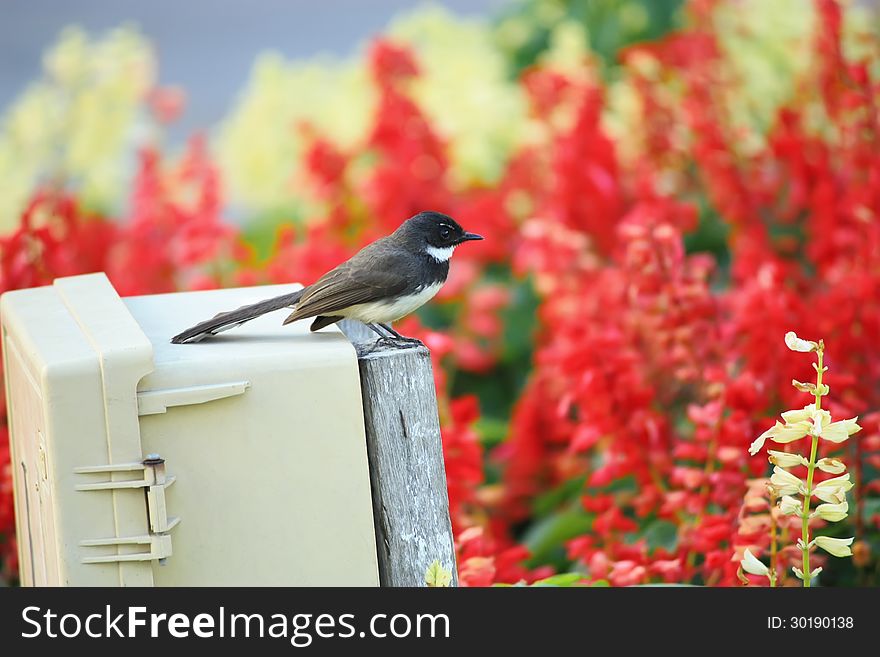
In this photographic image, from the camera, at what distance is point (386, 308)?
100 inches

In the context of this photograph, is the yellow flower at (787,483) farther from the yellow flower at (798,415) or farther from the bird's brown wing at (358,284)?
the bird's brown wing at (358,284)

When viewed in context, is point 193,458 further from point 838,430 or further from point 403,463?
point 838,430

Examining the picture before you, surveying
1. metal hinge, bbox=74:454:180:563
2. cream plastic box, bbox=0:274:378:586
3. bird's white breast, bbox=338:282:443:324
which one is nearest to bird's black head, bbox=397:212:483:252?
bird's white breast, bbox=338:282:443:324

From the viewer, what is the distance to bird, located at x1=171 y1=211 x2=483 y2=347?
2332 mm

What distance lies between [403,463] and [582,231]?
7.52 feet

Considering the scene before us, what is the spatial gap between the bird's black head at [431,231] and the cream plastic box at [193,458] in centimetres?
54

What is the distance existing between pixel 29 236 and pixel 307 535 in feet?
5.95

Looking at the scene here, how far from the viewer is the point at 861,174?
3.82 m

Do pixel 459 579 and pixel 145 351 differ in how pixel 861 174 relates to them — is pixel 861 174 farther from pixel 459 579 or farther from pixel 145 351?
pixel 145 351

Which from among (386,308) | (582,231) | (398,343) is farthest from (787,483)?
(582,231)

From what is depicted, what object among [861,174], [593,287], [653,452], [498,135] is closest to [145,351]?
[653,452]

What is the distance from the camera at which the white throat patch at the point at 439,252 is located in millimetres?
2699

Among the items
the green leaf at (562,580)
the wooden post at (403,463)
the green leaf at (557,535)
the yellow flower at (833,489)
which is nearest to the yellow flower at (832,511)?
the yellow flower at (833,489)

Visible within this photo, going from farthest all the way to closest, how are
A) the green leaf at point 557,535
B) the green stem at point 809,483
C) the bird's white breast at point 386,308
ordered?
the green leaf at point 557,535 < the bird's white breast at point 386,308 < the green stem at point 809,483
